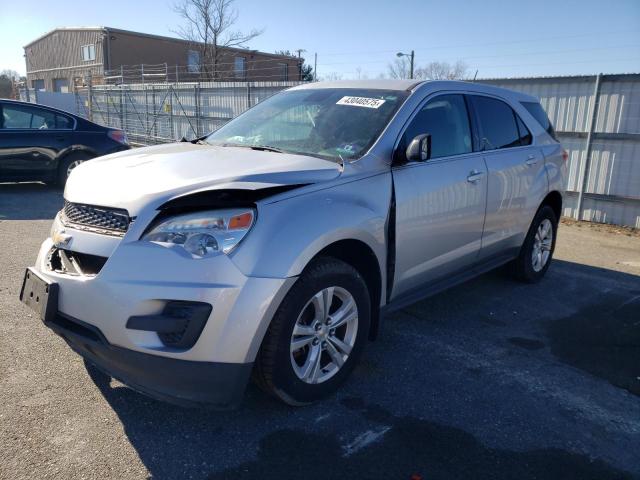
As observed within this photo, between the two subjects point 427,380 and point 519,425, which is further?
point 427,380

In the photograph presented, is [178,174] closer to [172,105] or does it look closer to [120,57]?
[172,105]

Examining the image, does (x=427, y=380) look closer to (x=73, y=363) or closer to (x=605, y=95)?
(x=73, y=363)

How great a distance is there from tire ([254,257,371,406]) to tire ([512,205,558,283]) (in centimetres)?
276

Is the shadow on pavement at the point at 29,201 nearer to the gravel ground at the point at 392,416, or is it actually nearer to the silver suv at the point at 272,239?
the gravel ground at the point at 392,416

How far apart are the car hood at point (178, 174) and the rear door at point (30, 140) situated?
6.71 metres

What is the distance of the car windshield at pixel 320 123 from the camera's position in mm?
3484

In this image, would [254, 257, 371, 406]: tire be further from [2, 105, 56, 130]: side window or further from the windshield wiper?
[2, 105, 56, 130]: side window

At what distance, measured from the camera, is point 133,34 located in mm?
37094

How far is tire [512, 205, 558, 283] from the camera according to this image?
5.35 meters

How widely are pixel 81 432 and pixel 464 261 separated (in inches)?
115

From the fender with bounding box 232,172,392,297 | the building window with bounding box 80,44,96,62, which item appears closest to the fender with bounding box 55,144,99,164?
the fender with bounding box 232,172,392,297

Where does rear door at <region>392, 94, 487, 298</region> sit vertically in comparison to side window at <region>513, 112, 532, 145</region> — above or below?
below

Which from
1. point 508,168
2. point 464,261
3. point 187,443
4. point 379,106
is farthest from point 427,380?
point 508,168

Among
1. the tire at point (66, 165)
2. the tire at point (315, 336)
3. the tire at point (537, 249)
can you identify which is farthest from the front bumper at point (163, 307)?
the tire at point (66, 165)
